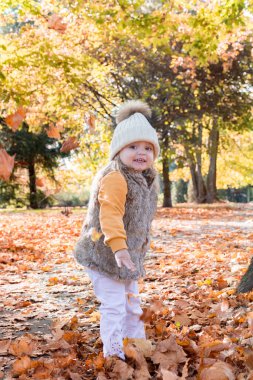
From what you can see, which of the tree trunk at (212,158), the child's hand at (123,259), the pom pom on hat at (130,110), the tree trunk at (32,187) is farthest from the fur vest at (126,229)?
the tree trunk at (32,187)

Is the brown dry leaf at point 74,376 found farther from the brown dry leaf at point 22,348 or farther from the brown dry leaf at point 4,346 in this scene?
the brown dry leaf at point 4,346

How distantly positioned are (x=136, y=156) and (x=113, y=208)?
1.36ft

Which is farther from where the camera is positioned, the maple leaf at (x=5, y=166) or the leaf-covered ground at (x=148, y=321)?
the leaf-covered ground at (x=148, y=321)

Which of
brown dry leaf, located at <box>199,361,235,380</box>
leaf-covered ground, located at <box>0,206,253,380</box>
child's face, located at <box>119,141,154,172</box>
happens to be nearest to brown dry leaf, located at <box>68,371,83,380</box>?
leaf-covered ground, located at <box>0,206,253,380</box>

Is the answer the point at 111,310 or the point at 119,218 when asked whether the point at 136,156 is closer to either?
the point at 119,218

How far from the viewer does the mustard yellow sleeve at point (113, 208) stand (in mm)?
2742

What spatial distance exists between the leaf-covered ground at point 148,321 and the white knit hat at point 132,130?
1.15 meters

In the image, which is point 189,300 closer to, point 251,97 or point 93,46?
point 93,46

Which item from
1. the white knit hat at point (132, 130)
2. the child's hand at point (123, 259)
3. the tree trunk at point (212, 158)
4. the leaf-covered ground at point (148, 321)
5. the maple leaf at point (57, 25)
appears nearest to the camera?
the child's hand at point (123, 259)

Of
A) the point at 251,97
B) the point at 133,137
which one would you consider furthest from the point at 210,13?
the point at 251,97

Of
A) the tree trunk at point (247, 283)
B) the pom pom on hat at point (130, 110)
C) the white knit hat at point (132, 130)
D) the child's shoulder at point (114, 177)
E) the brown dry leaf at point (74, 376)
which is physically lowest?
the brown dry leaf at point (74, 376)

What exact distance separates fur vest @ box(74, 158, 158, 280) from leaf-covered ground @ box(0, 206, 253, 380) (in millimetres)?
441

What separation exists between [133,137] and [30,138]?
2298cm

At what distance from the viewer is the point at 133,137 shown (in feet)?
9.77
